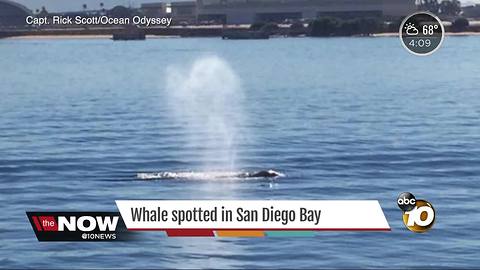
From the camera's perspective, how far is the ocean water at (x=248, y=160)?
46656 mm

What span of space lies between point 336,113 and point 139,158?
4721cm

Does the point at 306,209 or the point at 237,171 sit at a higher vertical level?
the point at 306,209

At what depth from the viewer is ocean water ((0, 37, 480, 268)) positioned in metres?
46.7

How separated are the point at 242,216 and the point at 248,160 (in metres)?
49.3

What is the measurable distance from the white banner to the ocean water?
7.41 m

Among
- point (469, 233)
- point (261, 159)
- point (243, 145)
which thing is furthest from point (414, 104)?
point (469, 233)

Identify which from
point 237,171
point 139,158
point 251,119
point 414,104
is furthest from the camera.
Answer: point 414,104

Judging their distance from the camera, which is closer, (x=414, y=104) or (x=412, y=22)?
(x=412, y=22)

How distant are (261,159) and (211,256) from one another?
4089cm

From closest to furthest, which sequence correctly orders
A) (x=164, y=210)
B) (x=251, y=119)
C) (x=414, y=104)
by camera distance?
(x=164, y=210)
(x=251, y=119)
(x=414, y=104)

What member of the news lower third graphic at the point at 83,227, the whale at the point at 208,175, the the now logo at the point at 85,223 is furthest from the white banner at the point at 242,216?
the whale at the point at 208,175

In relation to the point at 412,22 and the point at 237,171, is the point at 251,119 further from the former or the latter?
the point at 412,22

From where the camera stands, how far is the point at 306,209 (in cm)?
3628

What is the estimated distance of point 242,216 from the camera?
35.9 meters
